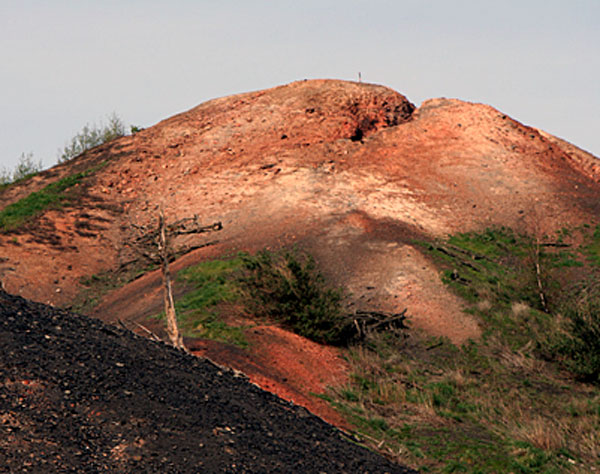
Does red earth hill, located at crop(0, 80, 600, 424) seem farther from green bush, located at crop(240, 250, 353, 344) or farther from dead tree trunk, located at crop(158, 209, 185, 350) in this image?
dead tree trunk, located at crop(158, 209, 185, 350)

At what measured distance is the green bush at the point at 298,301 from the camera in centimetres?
1561

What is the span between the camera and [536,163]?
31422 mm

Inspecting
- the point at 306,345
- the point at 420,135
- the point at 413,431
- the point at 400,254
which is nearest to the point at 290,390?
the point at 413,431

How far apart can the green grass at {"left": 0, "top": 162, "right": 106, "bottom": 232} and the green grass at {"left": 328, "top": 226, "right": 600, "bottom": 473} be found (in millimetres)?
15069

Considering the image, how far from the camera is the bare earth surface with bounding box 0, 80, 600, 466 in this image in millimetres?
20188

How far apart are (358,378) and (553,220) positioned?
16.0 metres

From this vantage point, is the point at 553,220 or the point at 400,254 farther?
the point at 553,220

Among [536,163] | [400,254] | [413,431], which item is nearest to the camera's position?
[413,431]

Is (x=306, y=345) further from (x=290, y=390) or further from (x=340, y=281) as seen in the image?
(x=340, y=281)

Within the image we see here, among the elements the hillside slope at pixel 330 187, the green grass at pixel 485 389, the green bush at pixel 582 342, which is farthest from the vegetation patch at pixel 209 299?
the green bush at pixel 582 342

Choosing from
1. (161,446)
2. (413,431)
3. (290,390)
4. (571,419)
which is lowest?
(571,419)

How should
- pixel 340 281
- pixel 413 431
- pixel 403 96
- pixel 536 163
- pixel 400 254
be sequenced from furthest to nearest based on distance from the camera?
pixel 403 96 < pixel 536 163 < pixel 400 254 < pixel 340 281 < pixel 413 431

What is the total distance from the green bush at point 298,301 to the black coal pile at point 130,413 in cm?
553

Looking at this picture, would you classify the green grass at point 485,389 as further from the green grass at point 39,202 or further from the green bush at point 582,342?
the green grass at point 39,202
